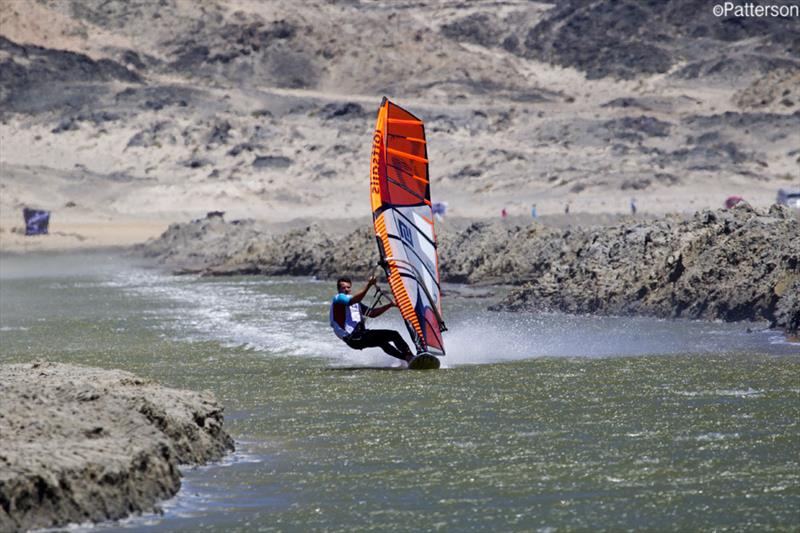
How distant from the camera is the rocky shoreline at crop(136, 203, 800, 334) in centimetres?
2572

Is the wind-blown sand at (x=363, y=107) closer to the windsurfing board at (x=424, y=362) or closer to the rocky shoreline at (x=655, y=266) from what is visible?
the rocky shoreline at (x=655, y=266)

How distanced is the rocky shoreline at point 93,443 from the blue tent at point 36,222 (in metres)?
48.1

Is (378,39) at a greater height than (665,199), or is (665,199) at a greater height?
(378,39)

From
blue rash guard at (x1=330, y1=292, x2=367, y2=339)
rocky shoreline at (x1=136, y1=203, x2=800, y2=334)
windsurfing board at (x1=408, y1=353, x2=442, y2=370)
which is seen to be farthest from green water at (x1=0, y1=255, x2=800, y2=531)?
rocky shoreline at (x1=136, y1=203, x2=800, y2=334)

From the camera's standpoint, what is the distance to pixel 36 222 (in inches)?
2464

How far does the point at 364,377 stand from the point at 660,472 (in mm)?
7279

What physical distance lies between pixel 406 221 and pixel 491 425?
22.7 feet

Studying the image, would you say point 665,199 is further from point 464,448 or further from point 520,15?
point 520,15

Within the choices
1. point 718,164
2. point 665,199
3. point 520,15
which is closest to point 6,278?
point 665,199

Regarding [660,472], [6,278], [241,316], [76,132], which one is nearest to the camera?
[660,472]

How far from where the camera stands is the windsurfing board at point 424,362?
2012 centimetres

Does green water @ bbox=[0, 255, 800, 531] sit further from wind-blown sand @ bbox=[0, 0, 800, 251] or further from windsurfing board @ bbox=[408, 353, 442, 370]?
wind-blown sand @ bbox=[0, 0, 800, 251]

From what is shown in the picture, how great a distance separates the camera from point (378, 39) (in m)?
125

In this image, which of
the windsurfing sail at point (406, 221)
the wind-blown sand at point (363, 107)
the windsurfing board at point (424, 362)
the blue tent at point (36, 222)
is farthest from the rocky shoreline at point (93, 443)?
the blue tent at point (36, 222)
